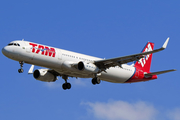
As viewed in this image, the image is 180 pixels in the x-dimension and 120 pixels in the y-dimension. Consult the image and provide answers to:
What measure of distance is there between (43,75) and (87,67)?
26.2 ft

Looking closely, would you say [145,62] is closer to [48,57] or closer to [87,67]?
[87,67]

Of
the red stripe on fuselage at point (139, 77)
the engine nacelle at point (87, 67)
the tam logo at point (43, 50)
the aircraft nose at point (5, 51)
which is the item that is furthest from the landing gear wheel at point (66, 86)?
the aircraft nose at point (5, 51)

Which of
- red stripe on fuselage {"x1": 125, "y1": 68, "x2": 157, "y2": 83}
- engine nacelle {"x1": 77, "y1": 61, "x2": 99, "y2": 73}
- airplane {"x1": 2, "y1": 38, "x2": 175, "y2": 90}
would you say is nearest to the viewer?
airplane {"x1": 2, "y1": 38, "x2": 175, "y2": 90}

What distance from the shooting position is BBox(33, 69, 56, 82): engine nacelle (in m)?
48.6

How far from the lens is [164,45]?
41000mm

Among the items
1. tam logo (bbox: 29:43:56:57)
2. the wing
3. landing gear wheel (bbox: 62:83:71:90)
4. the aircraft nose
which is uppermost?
the wing

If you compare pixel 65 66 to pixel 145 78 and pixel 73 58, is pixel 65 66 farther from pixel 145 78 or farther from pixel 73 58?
pixel 145 78

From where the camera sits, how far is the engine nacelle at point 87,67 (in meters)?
43.2

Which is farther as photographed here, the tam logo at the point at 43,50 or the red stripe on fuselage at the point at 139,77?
the red stripe on fuselage at the point at 139,77

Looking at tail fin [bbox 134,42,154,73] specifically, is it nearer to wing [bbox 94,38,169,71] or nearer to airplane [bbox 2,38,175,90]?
airplane [bbox 2,38,175,90]

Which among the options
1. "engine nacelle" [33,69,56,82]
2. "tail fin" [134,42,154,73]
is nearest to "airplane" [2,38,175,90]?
"engine nacelle" [33,69,56,82]

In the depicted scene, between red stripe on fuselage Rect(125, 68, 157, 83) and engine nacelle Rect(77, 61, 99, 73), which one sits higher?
red stripe on fuselage Rect(125, 68, 157, 83)

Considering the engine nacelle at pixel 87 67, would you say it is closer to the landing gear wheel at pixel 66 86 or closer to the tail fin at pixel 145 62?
the landing gear wheel at pixel 66 86

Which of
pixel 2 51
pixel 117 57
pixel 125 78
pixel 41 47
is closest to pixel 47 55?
pixel 41 47
